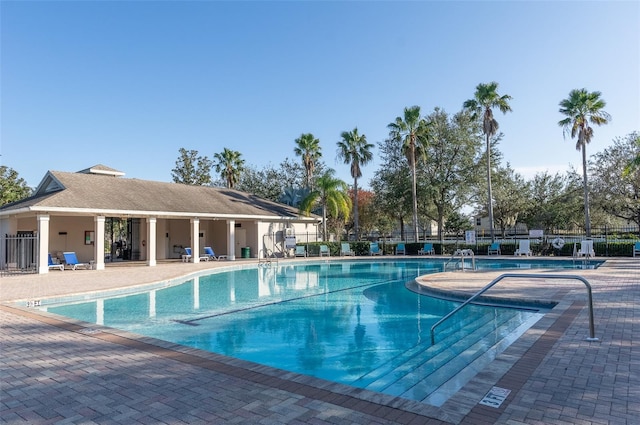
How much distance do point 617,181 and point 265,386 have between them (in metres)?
34.5

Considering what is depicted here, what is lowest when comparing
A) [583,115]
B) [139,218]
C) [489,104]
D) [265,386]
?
[265,386]

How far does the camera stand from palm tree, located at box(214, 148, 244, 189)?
37.7 meters

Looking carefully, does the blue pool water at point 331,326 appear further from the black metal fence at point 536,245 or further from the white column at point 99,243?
the black metal fence at point 536,245

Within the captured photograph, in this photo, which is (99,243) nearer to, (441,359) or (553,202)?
(441,359)

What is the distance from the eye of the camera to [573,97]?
25047mm

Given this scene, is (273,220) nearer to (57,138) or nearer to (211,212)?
(211,212)

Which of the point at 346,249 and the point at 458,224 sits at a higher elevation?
the point at 458,224

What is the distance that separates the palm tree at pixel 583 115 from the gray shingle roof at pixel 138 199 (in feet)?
59.6

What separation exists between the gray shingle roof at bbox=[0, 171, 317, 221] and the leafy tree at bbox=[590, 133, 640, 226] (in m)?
22.6

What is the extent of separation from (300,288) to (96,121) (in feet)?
62.1

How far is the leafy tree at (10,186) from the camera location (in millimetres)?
34531

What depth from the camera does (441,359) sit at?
5.69 meters

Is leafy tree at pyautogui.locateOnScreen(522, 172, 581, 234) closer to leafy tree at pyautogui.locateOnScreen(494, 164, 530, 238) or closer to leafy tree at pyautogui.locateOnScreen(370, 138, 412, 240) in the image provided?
leafy tree at pyautogui.locateOnScreen(494, 164, 530, 238)

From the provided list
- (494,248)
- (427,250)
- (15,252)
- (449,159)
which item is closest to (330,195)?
(427,250)
